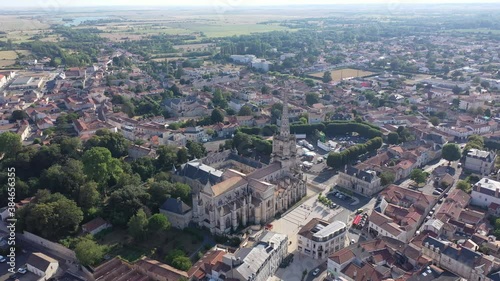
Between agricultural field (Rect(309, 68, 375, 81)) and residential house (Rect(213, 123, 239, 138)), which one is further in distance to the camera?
agricultural field (Rect(309, 68, 375, 81))

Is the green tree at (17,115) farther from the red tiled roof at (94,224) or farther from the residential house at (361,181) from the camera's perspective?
the residential house at (361,181)

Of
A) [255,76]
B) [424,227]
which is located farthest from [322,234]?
[255,76]

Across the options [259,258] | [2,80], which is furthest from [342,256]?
[2,80]

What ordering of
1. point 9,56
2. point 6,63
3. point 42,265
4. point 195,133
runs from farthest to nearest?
point 9,56 < point 6,63 < point 195,133 < point 42,265

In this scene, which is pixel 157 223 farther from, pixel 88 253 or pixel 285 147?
pixel 285 147

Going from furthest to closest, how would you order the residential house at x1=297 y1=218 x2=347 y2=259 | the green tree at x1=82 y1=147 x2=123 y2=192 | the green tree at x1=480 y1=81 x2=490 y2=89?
the green tree at x1=480 y1=81 x2=490 y2=89
the green tree at x1=82 y1=147 x2=123 y2=192
the residential house at x1=297 y1=218 x2=347 y2=259

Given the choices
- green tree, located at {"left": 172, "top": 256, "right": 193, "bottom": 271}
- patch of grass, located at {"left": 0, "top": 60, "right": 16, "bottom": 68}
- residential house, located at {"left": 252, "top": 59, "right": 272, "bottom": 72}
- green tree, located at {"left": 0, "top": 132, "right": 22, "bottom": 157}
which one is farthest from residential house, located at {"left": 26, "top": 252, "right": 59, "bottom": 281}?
patch of grass, located at {"left": 0, "top": 60, "right": 16, "bottom": 68}

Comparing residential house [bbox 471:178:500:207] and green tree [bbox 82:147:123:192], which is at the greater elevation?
green tree [bbox 82:147:123:192]

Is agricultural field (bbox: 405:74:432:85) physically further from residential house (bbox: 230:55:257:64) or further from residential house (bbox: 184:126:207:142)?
residential house (bbox: 184:126:207:142)
